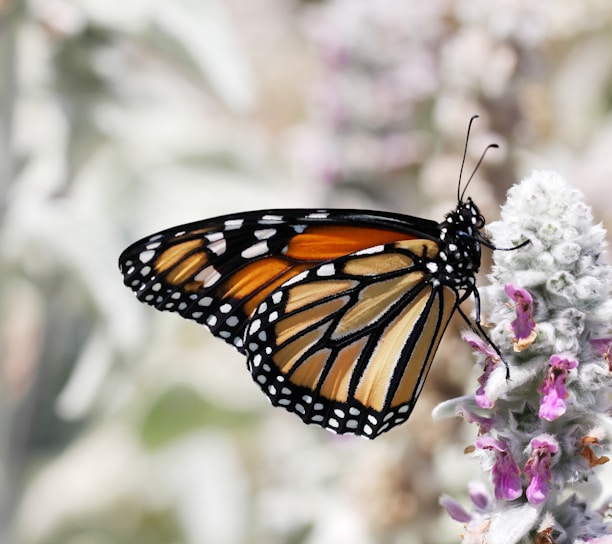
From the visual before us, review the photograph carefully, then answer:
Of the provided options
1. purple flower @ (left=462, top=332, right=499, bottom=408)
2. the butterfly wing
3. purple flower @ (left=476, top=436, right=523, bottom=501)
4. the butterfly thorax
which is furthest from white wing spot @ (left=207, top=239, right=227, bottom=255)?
purple flower @ (left=476, top=436, right=523, bottom=501)

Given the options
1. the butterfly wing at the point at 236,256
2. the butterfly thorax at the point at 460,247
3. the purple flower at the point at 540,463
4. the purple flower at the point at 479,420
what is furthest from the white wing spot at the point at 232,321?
the purple flower at the point at 540,463

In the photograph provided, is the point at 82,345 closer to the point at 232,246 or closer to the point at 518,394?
the point at 232,246

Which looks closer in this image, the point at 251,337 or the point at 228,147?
the point at 251,337

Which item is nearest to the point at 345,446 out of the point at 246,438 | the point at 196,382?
the point at 196,382

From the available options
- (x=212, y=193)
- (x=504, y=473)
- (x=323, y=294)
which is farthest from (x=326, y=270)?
(x=212, y=193)

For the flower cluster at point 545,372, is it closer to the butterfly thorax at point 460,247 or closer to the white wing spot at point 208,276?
the butterfly thorax at point 460,247

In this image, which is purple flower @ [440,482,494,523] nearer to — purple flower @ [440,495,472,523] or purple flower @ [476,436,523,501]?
purple flower @ [440,495,472,523]
